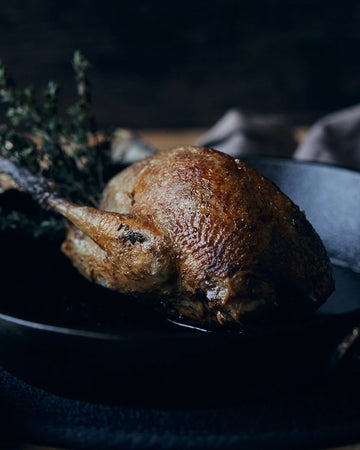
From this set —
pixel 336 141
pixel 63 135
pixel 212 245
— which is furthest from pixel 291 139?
pixel 212 245

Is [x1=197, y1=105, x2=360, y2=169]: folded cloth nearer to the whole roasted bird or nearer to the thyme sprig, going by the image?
the thyme sprig

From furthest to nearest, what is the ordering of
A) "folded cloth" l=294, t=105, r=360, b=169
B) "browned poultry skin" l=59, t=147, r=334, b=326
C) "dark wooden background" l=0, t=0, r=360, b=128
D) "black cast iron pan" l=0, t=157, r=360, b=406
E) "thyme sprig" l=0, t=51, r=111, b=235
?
"dark wooden background" l=0, t=0, r=360, b=128
"folded cloth" l=294, t=105, r=360, b=169
"thyme sprig" l=0, t=51, r=111, b=235
"browned poultry skin" l=59, t=147, r=334, b=326
"black cast iron pan" l=0, t=157, r=360, b=406

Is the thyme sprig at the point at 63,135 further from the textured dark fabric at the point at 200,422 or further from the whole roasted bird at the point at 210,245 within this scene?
the textured dark fabric at the point at 200,422

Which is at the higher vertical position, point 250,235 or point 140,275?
point 250,235

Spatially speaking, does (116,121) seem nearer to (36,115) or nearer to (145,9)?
(145,9)

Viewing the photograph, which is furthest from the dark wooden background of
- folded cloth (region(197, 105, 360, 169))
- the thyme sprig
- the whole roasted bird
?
the whole roasted bird

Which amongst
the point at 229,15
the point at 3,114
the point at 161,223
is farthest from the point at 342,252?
the point at 3,114

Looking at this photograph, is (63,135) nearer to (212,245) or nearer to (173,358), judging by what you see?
(212,245)
